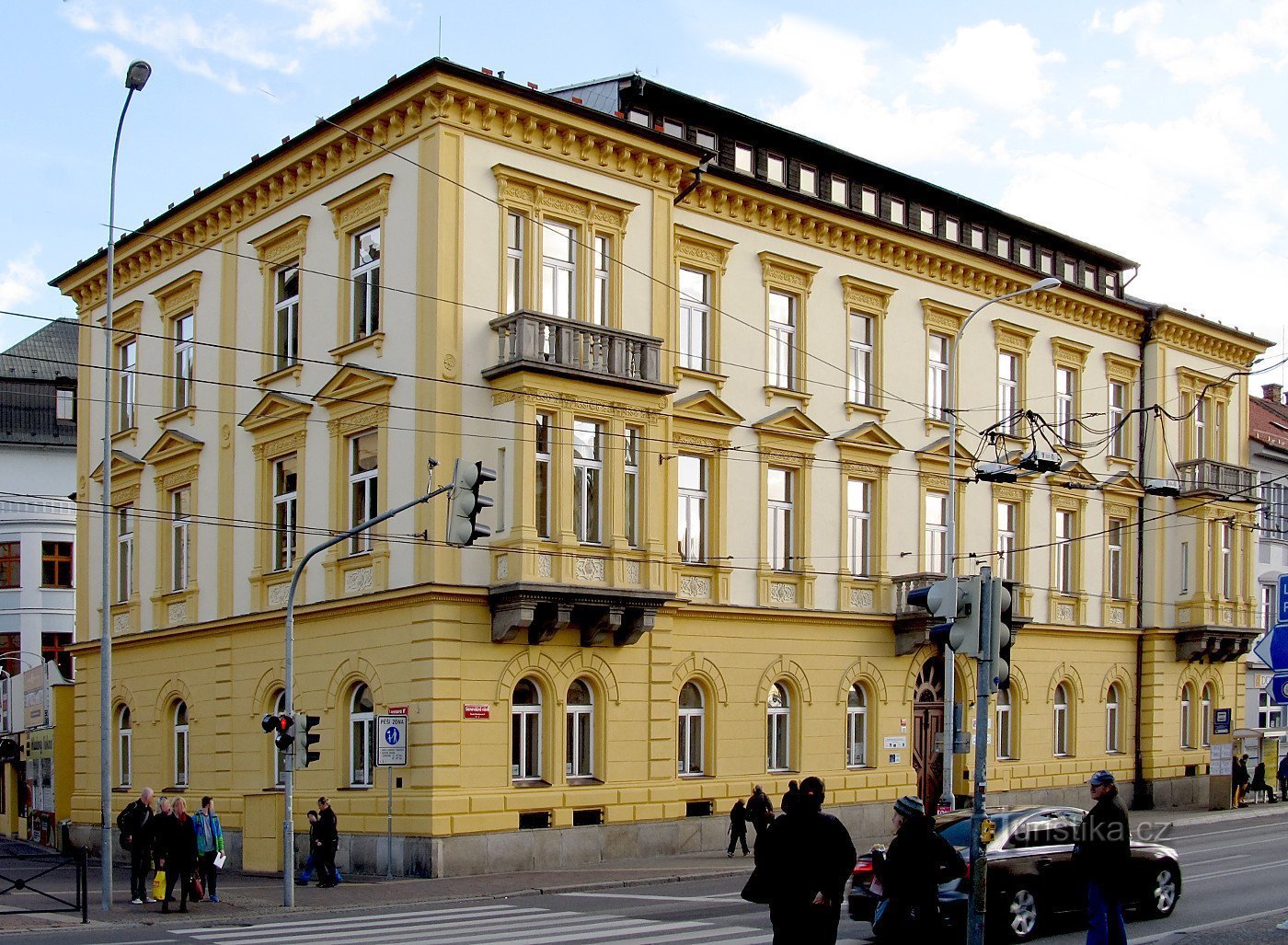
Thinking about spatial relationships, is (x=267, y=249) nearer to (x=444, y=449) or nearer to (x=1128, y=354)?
(x=444, y=449)

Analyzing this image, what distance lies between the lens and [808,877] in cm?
1123

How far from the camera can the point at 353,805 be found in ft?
97.3

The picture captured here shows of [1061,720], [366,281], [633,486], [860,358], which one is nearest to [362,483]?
[366,281]

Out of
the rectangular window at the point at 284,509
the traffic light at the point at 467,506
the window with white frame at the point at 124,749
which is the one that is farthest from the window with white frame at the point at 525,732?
the window with white frame at the point at 124,749

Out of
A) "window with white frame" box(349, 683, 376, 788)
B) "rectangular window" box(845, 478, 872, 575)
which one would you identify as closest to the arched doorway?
"rectangular window" box(845, 478, 872, 575)

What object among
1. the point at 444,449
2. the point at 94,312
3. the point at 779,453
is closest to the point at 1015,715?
the point at 779,453

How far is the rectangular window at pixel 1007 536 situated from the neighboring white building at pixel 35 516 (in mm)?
36709

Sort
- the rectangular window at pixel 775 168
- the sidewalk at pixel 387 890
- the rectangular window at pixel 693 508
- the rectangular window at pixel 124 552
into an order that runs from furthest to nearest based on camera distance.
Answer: the rectangular window at pixel 124 552, the rectangular window at pixel 775 168, the rectangular window at pixel 693 508, the sidewalk at pixel 387 890

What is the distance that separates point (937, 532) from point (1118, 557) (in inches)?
338

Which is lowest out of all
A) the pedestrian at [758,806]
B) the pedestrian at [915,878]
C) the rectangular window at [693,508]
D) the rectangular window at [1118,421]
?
the pedestrian at [758,806]

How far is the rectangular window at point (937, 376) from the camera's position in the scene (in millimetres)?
39125

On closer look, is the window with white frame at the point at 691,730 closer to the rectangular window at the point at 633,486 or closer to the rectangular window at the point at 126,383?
the rectangular window at the point at 633,486

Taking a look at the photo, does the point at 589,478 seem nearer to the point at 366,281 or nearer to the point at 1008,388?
the point at 366,281

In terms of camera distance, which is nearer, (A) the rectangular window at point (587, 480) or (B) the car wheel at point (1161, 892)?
(B) the car wheel at point (1161, 892)
